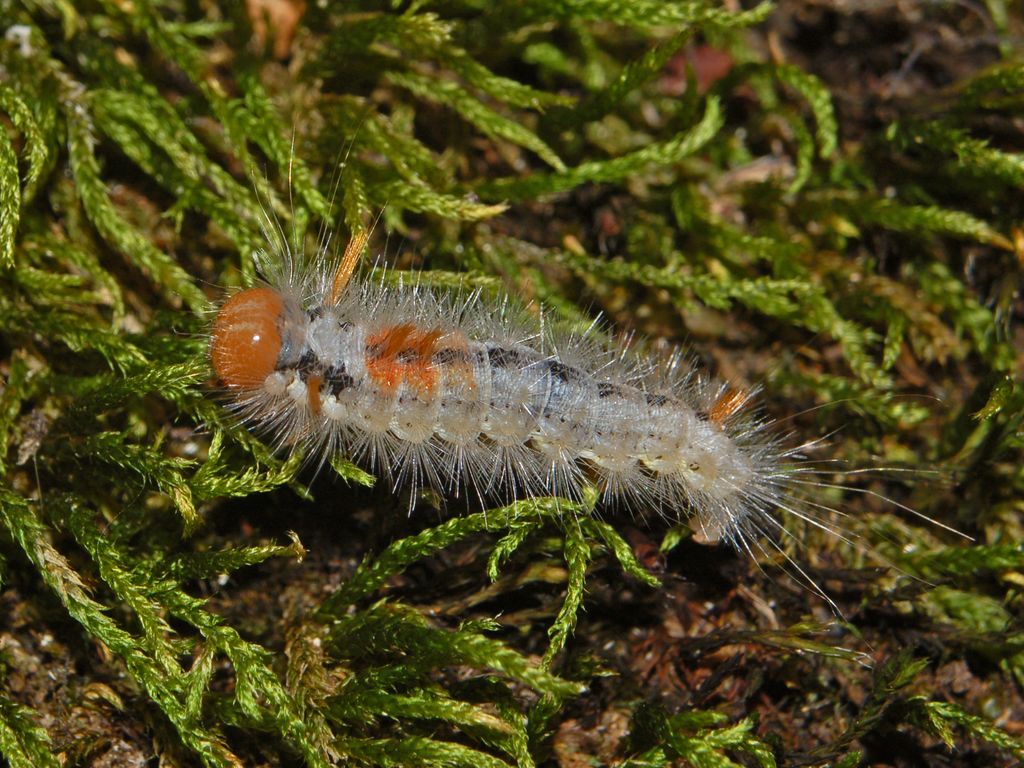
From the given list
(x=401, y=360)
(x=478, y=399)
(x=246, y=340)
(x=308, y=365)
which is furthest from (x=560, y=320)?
(x=246, y=340)

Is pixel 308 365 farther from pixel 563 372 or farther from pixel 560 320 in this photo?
pixel 560 320

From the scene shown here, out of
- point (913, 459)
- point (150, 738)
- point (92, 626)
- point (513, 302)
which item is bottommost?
point (150, 738)

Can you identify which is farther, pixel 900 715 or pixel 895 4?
pixel 895 4

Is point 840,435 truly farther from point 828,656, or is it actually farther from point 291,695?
point 291,695

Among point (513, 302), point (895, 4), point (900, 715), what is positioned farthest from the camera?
point (895, 4)

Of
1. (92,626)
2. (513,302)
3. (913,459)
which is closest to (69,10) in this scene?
(513,302)

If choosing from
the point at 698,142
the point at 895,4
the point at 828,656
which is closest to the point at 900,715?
the point at 828,656

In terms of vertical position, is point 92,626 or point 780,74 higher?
point 780,74

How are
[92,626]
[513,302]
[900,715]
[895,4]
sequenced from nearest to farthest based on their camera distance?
[92,626], [900,715], [513,302], [895,4]
